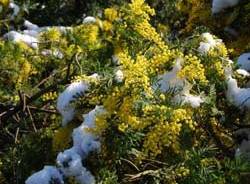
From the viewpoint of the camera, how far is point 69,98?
9.50ft

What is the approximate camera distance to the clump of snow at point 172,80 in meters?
2.82

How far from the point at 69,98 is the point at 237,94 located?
774mm

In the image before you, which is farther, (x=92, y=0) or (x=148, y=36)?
(x=92, y=0)

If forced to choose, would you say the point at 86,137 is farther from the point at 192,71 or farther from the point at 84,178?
the point at 192,71

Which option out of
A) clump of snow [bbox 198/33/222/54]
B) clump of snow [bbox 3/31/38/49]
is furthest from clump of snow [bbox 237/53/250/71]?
clump of snow [bbox 3/31/38/49]

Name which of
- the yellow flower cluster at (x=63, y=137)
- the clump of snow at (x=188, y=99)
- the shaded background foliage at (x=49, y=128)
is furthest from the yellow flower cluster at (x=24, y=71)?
the clump of snow at (x=188, y=99)

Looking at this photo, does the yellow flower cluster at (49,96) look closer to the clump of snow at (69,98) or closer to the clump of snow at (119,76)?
the clump of snow at (69,98)

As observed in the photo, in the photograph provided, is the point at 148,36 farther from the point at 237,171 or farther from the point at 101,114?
the point at 237,171

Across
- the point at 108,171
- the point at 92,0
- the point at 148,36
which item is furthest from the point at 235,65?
the point at 92,0

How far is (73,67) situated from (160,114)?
4.81 feet

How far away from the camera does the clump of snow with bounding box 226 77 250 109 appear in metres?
3.05

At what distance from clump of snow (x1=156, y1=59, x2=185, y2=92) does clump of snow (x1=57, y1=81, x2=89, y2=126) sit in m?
0.32

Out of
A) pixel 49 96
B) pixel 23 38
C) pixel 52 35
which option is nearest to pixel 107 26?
pixel 52 35

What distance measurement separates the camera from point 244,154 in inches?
114
